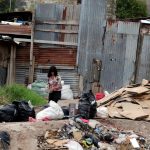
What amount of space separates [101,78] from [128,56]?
1183 millimetres

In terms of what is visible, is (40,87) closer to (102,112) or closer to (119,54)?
(119,54)

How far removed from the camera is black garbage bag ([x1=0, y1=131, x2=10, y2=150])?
789 cm

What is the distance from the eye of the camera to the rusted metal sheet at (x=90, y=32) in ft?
53.8

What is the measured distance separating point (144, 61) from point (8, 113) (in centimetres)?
744

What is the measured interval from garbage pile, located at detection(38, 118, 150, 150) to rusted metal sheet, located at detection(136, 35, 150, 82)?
6623 mm

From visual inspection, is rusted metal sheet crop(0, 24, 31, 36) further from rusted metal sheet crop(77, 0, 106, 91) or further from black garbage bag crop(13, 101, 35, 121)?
black garbage bag crop(13, 101, 35, 121)

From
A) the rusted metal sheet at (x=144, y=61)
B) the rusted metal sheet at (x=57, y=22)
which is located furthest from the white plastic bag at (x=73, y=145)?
the rusted metal sheet at (x=57, y=22)

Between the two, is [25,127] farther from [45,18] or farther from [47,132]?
[45,18]

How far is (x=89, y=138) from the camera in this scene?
8703 mm

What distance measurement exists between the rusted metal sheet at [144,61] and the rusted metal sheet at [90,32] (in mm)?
1395

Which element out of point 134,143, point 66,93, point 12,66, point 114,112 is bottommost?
point 66,93

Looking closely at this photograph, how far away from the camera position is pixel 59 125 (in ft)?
29.7

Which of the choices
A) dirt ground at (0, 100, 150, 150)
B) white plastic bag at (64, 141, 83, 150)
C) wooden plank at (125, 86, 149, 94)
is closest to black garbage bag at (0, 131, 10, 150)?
dirt ground at (0, 100, 150, 150)

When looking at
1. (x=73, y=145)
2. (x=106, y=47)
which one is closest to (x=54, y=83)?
(x=73, y=145)
